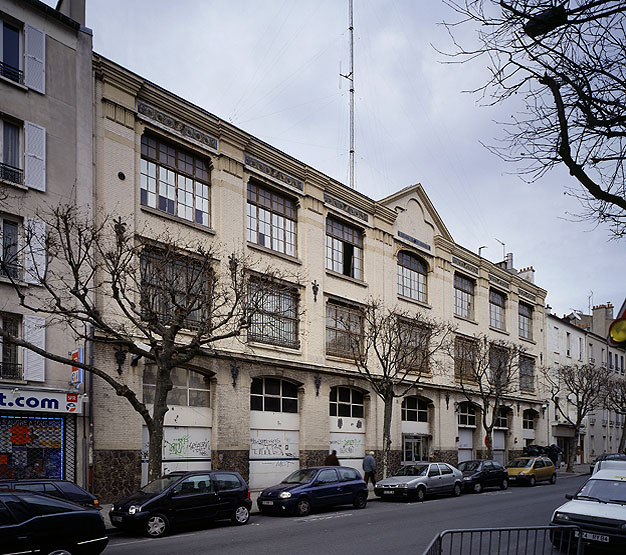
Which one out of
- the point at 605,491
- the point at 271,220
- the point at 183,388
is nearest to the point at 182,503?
the point at 183,388

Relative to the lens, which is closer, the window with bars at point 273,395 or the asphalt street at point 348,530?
the asphalt street at point 348,530

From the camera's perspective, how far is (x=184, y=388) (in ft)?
79.6

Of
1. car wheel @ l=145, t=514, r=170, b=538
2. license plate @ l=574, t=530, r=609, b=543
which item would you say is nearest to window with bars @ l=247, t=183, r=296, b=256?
car wheel @ l=145, t=514, r=170, b=538

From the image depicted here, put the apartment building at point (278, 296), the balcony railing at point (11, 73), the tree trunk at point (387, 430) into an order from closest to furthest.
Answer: the balcony railing at point (11, 73)
the apartment building at point (278, 296)
the tree trunk at point (387, 430)

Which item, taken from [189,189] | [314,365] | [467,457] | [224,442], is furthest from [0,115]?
[467,457]

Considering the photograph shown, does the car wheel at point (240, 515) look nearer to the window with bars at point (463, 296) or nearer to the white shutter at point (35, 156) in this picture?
the white shutter at point (35, 156)

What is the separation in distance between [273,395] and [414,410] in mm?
11134

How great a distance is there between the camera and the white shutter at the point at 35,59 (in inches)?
803

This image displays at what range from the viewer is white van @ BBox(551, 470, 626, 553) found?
11.6m

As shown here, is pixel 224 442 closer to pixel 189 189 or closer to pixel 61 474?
pixel 61 474

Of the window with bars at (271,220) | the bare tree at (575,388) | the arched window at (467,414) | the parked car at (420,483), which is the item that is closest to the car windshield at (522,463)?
the arched window at (467,414)

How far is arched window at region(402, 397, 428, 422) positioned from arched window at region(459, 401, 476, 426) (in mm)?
3958

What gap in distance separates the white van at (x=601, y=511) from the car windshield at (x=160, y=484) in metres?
8.53

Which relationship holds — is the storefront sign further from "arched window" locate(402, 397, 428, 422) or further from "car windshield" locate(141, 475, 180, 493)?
"arched window" locate(402, 397, 428, 422)
